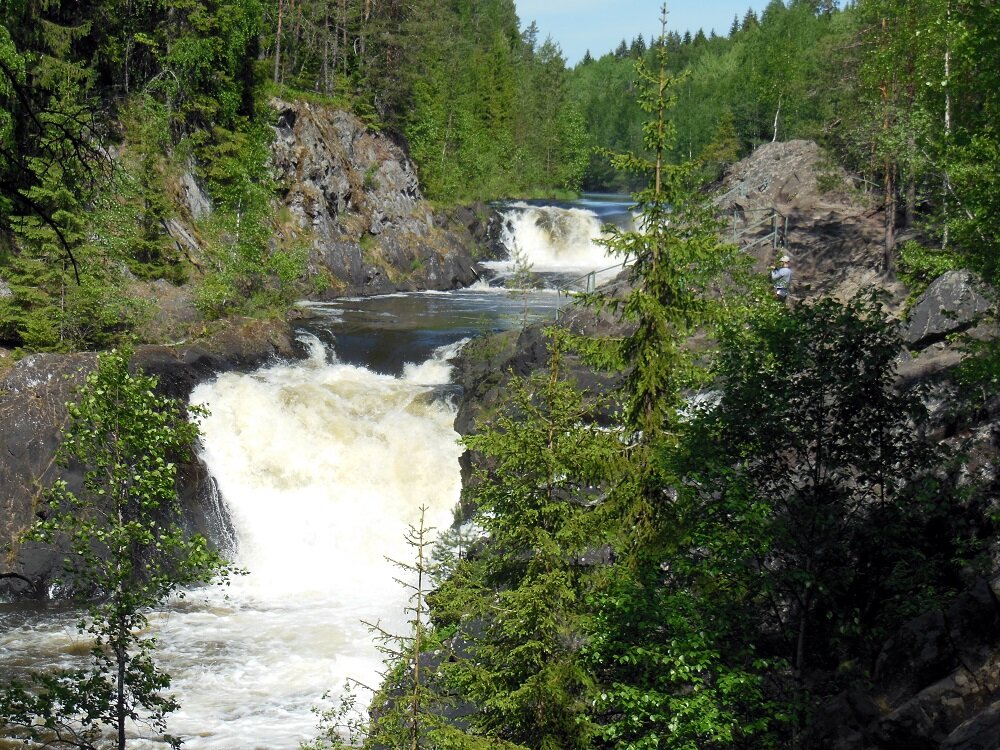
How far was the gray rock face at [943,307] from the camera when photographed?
1803cm

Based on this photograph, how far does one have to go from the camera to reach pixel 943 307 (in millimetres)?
18531

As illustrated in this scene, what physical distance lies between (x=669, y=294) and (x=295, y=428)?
15.5 m

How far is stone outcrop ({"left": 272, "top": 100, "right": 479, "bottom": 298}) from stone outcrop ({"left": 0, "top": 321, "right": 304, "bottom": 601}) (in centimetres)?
1894

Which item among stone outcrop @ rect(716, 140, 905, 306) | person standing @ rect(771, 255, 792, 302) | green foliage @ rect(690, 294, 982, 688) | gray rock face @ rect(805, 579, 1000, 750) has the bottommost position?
gray rock face @ rect(805, 579, 1000, 750)

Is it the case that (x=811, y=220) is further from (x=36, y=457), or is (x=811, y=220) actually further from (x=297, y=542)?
(x=36, y=457)

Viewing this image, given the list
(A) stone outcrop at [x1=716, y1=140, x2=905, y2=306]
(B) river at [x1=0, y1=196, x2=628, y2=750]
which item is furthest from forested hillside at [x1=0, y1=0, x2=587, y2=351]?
(A) stone outcrop at [x1=716, y1=140, x2=905, y2=306]

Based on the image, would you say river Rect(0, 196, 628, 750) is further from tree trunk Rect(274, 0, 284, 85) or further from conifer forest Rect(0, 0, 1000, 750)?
tree trunk Rect(274, 0, 284, 85)

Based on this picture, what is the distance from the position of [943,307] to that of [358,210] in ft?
113

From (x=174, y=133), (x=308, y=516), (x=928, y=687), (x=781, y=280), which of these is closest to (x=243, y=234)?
(x=174, y=133)

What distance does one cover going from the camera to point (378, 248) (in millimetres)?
46906

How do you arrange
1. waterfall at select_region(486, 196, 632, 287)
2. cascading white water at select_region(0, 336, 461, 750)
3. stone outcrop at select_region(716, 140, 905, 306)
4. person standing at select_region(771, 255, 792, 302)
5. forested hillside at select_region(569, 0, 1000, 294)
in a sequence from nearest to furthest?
forested hillside at select_region(569, 0, 1000, 294) < cascading white water at select_region(0, 336, 461, 750) < person standing at select_region(771, 255, 792, 302) < stone outcrop at select_region(716, 140, 905, 306) < waterfall at select_region(486, 196, 632, 287)

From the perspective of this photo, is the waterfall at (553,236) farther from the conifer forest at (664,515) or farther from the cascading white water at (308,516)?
the conifer forest at (664,515)

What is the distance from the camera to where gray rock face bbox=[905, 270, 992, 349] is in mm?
18031

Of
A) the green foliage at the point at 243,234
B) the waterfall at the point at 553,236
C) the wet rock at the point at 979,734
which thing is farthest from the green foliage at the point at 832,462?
the waterfall at the point at 553,236
